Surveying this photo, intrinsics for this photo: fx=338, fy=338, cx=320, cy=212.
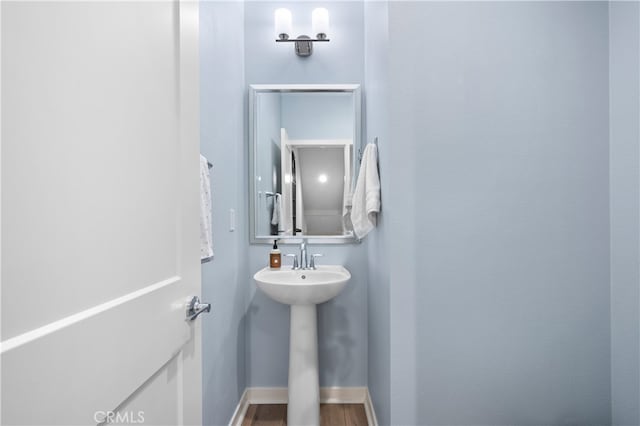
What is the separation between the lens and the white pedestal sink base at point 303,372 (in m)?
1.81

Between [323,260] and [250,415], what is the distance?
1.00m

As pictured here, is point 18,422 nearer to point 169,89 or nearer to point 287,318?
point 169,89

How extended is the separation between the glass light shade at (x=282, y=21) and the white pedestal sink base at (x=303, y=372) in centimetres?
161

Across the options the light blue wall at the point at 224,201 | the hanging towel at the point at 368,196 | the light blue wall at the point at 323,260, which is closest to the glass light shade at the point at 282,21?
the light blue wall at the point at 323,260

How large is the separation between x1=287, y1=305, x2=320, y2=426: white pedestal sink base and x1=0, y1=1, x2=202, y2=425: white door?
1067 mm

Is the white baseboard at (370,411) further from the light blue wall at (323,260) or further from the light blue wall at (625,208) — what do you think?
the light blue wall at (625,208)

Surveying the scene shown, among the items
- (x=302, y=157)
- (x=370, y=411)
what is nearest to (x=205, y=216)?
(x=302, y=157)

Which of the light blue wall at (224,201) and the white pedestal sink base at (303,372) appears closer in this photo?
the light blue wall at (224,201)

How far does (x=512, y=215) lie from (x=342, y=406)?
1.51m

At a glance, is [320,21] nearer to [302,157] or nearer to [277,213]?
[302,157]

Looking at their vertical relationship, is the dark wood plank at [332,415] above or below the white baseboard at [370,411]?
below

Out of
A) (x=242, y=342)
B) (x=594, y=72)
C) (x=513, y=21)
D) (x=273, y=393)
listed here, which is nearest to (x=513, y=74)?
(x=513, y=21)

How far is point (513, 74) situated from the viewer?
1.43 m

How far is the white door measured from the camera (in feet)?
1.31
